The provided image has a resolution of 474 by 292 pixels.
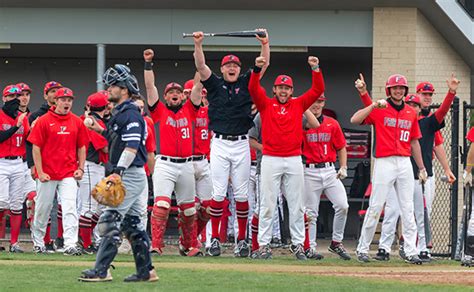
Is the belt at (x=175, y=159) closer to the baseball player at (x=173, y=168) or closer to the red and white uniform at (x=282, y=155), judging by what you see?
the baseball player at (x=173, y=168)

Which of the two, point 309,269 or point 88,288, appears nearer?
point 88,288

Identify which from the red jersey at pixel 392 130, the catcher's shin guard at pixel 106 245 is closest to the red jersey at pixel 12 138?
the red jersey at pixel 392 130

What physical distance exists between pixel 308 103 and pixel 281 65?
7.18m

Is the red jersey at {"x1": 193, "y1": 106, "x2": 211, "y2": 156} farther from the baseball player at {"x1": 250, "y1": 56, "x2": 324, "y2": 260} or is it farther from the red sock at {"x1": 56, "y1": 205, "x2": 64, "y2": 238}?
the red sock at {"x1": 56, "y1": 205, "x2": 64, "y2": 238}

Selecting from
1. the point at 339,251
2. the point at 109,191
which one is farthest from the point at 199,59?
the point at 109,191

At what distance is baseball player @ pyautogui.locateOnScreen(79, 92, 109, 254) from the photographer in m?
14.5

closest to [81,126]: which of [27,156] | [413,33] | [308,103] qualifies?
[27,156]

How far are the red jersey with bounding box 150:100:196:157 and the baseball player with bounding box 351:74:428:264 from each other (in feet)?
6.90

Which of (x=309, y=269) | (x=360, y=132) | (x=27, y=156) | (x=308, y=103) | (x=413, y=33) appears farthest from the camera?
(x=360, y=132)

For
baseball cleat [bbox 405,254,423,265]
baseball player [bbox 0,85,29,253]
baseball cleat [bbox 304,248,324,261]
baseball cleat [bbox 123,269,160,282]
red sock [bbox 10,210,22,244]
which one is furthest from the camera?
baseball player [bbox 0,85,29,253]

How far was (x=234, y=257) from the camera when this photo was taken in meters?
13.8

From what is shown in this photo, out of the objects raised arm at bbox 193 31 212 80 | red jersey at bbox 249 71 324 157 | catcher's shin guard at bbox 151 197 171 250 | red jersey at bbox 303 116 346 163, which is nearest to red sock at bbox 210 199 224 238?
catcher's shin guard at bbox 151 197 171 250

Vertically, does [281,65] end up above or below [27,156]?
above

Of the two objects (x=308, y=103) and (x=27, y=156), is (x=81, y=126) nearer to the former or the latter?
(x=27, y=156)
